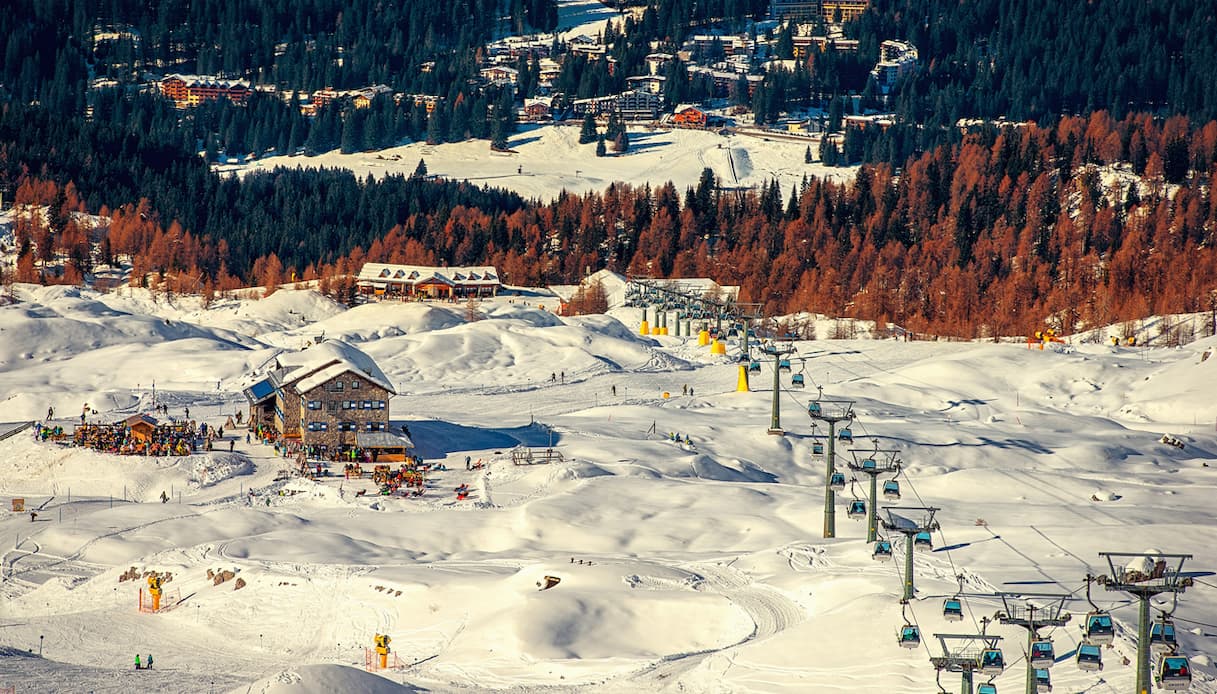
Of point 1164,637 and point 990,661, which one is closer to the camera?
point 1164,637

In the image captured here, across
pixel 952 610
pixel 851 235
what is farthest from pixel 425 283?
pixel 952 610

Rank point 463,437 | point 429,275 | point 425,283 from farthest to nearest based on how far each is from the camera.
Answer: point 429,275 < point 425,283 < point 463,437

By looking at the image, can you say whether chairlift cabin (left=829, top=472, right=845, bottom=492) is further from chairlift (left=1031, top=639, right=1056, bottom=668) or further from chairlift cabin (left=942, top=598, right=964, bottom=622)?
chairlift (left=1031, top=639, right=1056, bottom=668)

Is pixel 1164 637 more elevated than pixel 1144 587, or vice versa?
pixel 1144 587

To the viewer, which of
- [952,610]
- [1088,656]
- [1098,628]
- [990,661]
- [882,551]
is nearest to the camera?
[1098,628]

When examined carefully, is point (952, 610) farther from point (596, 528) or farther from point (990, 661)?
point (596, 528)

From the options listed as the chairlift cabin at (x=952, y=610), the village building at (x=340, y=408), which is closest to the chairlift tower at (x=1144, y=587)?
the chairlift cabin at (x=952, y=610)

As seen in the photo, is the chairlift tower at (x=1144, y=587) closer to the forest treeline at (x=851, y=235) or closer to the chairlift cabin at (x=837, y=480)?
the chairlift cabin at (x=837, y=480)
